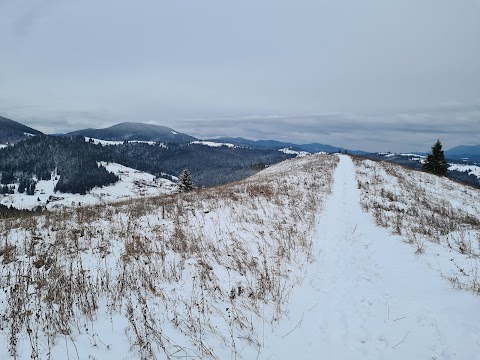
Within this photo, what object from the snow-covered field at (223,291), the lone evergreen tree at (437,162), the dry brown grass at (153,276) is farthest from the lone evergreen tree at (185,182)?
the lone evergreen tree at (437,162)

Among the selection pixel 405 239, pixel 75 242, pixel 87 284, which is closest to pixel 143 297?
pixel 87 284

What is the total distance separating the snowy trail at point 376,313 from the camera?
4.32 metres

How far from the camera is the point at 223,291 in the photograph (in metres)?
5.77

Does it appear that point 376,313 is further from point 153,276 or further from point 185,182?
point 185,182

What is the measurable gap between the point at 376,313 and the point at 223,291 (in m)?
3.10

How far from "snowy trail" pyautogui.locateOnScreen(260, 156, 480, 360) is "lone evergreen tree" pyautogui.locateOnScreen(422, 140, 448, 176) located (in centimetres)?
4853

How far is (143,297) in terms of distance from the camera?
5.25 m

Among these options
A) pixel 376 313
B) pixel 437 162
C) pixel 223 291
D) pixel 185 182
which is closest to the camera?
pixel 376 313

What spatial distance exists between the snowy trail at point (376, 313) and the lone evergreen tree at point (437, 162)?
1911 inches

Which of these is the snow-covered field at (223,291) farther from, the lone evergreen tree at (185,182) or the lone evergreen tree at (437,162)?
the lone evergreen tree at (437,162)

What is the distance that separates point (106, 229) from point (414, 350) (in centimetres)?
860

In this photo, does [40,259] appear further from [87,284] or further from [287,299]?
[287,299]

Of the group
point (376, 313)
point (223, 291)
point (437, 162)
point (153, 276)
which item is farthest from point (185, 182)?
point (437, 162)

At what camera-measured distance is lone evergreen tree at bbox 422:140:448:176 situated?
155ft
